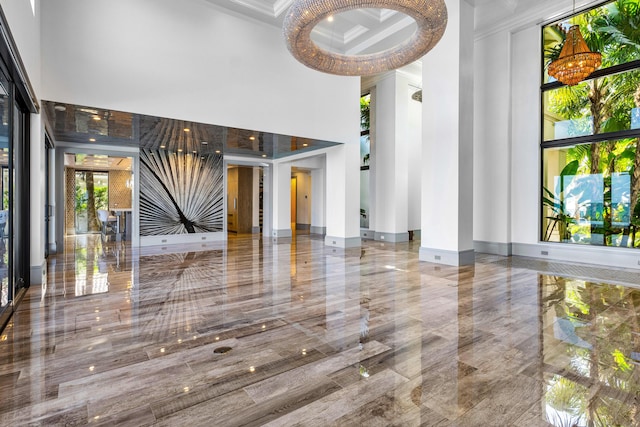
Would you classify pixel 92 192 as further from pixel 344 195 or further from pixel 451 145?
pixel 451 145

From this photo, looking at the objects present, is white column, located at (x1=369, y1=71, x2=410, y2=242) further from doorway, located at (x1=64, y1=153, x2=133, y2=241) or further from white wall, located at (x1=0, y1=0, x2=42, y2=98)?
doorway, located at (x1=64, y1=153, x2=133, y2=241)

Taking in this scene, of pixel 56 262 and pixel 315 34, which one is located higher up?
pixel 315 34

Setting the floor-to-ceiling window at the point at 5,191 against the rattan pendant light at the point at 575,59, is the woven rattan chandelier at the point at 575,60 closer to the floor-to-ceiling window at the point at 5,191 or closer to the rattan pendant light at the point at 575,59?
the rattan pendant light at the point at 575,59

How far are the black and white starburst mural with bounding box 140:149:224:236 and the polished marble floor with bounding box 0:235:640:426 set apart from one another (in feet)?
15.3

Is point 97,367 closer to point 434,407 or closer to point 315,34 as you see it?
point 434,407

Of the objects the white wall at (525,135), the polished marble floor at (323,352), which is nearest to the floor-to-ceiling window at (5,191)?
the polished marble floor at (323,352)

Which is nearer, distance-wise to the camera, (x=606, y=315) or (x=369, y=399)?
(x=369, y=399)

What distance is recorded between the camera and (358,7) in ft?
11.8

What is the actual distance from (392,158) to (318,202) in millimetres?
4221

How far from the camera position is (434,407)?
191 cm

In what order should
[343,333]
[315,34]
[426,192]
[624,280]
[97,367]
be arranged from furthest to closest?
[315,34]
[426,192]
[624,280]
[343,333]
[97,367]

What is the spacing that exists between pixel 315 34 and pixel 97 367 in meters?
7.84

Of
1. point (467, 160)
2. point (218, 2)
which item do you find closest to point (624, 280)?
point (467, 160)

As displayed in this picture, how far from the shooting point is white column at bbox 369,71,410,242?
10484mm
